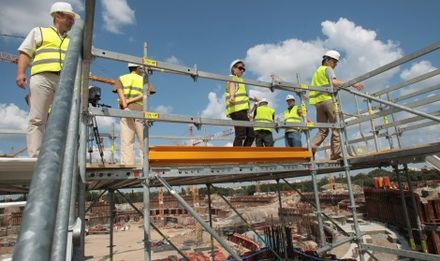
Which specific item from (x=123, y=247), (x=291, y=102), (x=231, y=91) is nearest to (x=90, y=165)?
(x=231, y=91)

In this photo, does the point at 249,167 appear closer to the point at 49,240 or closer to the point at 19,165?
the point at 19,165

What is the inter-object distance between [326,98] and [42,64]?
4596 mm

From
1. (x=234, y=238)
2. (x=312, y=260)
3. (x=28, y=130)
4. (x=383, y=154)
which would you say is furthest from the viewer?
(x=234, y=238)

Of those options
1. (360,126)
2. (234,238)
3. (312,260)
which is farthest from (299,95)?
(234,238)

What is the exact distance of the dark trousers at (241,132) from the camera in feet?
19.2

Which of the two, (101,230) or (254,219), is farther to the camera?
(101,230)

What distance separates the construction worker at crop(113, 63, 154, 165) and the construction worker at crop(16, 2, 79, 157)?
3.87 feet

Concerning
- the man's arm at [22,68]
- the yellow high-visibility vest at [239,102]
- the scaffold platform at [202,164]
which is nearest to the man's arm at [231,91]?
the yellow high-visibility vest at [239,102]

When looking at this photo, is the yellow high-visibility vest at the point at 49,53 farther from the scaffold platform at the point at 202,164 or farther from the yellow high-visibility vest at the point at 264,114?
the yellow high-visibility vest at the point at 264,114

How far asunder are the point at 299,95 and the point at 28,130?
13.0ft

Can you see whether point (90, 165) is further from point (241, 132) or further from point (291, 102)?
point (291, 102)

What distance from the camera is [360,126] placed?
7102 millimetres

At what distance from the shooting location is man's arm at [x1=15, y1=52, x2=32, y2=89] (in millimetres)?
3506

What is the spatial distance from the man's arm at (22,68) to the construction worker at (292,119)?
18.0 ft
